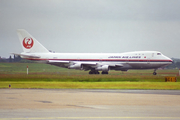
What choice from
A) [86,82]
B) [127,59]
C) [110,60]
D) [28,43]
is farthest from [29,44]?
[86,82]

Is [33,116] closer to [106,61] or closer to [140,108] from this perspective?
[140,108]

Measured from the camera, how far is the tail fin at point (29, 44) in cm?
5944

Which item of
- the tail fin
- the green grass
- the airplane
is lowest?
the green grass

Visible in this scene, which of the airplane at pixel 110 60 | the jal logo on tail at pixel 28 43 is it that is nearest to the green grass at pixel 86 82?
the airplane at pixel 110 60

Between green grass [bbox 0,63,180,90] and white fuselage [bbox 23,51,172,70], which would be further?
white fuselage [bbox 23,51,172,70]

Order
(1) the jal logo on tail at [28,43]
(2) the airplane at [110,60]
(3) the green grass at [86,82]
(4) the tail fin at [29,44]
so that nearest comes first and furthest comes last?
(3) the green grass at [86,82] < (2) the airplane at [110,60] < (4) the tail fin at [29,44] < (1) the jal logo on tail at [28,43]

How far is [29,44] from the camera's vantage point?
2360 inches

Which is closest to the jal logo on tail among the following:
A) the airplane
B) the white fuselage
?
the airplane

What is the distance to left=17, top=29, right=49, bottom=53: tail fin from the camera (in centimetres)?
5944

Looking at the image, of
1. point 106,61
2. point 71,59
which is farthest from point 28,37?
point 106,61

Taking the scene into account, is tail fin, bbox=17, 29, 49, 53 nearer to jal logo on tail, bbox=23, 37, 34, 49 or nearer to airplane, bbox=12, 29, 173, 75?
jal logo on tail, bbox=23, 37, 34, 49

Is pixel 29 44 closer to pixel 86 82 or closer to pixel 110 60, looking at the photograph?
pixel 110 60

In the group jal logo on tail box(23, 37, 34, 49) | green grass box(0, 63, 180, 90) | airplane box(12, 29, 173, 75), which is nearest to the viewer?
green grass box(0, 63, 180, 90)

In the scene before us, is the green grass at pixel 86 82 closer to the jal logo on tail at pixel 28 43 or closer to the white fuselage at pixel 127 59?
the white fuselage at pixel 127 59
